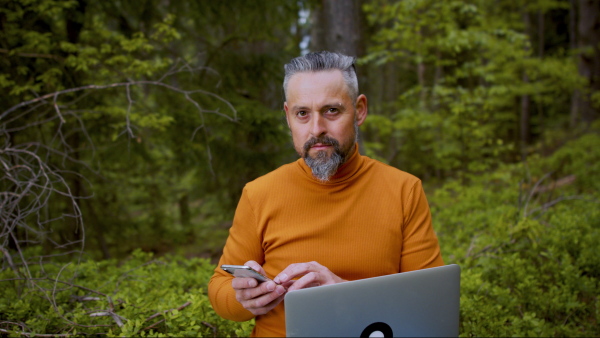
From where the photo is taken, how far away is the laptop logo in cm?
128

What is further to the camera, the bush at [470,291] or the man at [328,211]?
the bush at [470,291]

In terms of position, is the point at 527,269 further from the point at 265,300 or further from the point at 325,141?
the point at 265,300

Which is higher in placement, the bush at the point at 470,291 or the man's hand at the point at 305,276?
the man's hand at the point at 305,276

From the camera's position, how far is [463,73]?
667 centimetres

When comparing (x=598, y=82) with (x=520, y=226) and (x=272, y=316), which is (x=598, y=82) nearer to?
→ (x=520, y=226)

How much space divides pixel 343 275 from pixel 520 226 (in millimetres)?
2413

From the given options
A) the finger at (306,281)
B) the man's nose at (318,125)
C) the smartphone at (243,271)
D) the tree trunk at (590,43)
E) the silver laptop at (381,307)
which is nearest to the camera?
the silver laptop at (381,307)

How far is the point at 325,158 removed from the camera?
1773 millimetres

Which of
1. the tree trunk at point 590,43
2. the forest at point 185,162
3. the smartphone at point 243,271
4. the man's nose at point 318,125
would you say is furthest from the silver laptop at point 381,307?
the tree trunk at point 590,43

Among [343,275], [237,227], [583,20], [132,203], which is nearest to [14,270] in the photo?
[237,227]

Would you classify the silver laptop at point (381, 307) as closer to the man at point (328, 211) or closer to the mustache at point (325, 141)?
the man at point (328, 211)

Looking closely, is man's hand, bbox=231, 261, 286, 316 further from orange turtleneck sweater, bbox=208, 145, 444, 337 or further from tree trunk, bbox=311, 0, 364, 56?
tree trunk, bbox=311, 0, 364, 56

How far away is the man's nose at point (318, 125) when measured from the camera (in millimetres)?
1750

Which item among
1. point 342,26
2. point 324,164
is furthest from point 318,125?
point 342,26
